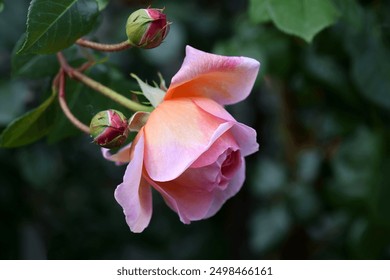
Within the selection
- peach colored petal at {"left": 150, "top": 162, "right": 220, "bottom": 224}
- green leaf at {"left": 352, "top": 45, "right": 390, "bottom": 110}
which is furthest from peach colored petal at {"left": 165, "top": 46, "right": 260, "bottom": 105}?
green leaf at {"left": 352, "top": 45, "right": 390, "bottom": 110}

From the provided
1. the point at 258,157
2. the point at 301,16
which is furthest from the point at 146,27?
the point at 258,157

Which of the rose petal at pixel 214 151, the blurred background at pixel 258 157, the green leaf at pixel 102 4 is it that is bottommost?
the blurred background at pixel 258 157

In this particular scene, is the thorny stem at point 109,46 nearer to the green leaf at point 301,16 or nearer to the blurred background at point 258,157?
the blurred background at point 258,157

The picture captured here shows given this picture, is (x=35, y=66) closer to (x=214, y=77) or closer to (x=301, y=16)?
(x=214, y=77)

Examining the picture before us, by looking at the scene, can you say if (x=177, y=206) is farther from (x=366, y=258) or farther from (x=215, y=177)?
(x=366, y=258)

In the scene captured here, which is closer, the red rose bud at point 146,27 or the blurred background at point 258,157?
the red rose bud at point 146,27

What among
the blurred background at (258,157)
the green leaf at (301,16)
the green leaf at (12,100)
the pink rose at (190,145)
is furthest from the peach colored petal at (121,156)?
the green leaf at (12,100)
